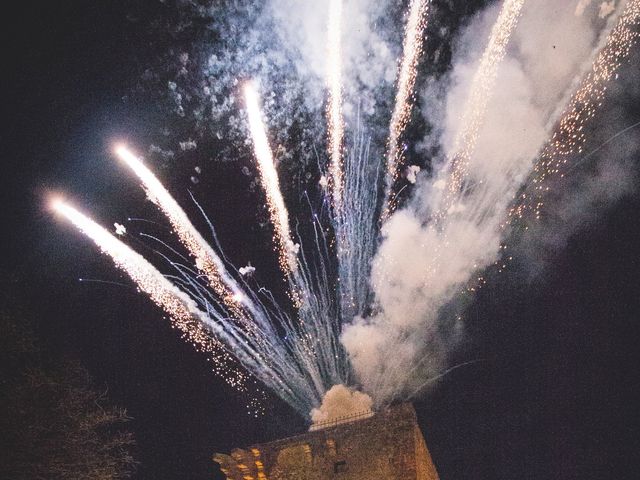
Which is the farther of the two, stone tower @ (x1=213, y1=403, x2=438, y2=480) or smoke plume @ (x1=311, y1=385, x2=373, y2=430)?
smoke plume @ (x1=311, y1=385, x2=373, y2=430)

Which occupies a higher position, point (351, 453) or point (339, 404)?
point (339, 404)

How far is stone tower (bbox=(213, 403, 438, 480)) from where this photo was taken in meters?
13.9

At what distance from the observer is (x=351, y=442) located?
1470 centimetres

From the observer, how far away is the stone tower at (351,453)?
45.7ft

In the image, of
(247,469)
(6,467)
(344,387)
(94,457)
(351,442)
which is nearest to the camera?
(6,467)

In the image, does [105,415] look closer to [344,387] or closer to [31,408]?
[31,408]

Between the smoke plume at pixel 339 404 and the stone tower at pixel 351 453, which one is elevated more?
the smoke plume at pixel 339 404

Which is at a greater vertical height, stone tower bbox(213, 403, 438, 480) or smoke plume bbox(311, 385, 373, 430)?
smoke plume bbox(311, 385, 373, 430)

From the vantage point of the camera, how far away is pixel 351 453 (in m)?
14.5

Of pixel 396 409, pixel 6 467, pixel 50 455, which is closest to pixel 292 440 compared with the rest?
pixel 396 409

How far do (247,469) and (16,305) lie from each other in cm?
952

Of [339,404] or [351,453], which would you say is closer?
[351,453]

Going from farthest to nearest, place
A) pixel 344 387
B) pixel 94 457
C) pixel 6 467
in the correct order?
pixel 344 387, pixel 94 457, pixel 6 467

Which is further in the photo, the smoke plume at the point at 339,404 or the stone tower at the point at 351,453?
the smoke plume at the point at 339,404
